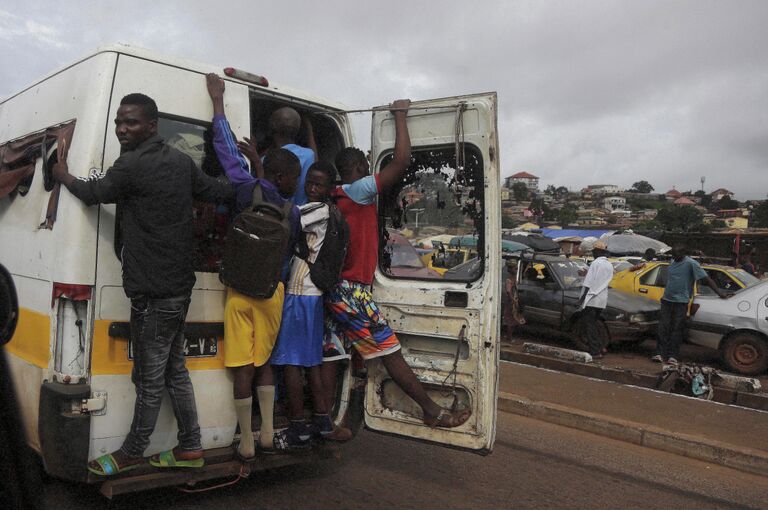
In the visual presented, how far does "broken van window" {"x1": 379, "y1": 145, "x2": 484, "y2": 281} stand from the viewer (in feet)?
12.4

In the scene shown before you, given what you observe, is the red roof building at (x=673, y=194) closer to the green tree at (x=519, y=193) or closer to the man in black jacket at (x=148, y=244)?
the green tree at (x=519, y=193)

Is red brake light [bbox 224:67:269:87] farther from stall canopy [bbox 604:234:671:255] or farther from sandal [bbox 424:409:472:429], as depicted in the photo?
stall canopy [bbox 604:234:671:255]

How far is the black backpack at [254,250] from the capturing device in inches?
124

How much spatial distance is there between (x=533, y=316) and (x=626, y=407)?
14.9ft

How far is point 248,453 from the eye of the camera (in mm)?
3332

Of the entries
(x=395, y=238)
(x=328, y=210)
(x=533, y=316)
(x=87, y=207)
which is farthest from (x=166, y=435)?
(x=533, y=316)

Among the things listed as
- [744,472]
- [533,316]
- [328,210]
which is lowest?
[744,472]

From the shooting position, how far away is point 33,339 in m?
3.01

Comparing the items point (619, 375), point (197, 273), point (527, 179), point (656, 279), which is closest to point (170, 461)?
point (197, 273)

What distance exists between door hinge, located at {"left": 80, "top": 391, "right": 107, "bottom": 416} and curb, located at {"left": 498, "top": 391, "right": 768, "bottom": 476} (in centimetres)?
455

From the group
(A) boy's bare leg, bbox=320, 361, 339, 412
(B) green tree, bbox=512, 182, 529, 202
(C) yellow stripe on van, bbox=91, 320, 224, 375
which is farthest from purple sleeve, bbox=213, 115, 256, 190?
(B) green tree, bbox=512, 182, 529, 202

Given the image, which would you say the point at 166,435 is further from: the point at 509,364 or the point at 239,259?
the point at 509,364

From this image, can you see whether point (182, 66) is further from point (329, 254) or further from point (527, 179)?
point (527, 179)

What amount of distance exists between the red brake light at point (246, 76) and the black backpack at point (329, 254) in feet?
2.78
